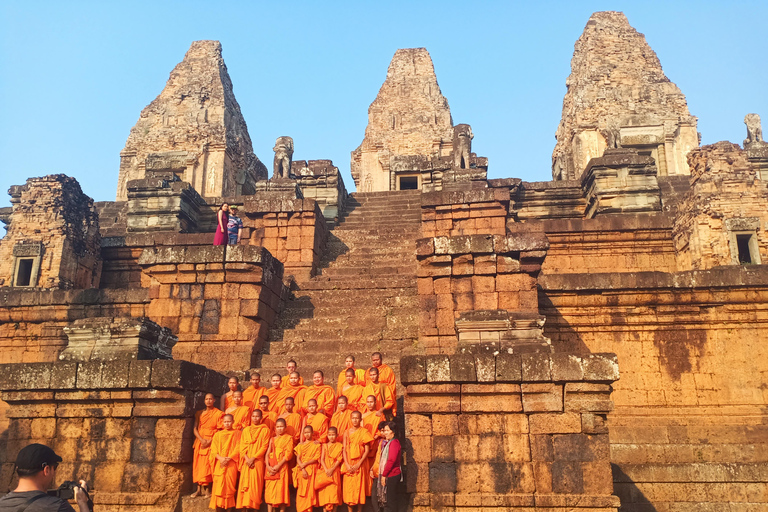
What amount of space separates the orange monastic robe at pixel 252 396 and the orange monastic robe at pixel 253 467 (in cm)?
63

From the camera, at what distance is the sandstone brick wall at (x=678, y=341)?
26.3ft

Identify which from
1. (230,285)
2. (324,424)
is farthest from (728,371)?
(230,285)

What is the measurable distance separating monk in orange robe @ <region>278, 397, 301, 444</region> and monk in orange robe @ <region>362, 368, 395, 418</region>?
0.69 m

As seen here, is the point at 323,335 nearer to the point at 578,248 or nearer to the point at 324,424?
the point at 324,424

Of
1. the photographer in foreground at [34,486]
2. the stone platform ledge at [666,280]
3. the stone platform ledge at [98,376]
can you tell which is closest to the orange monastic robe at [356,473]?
the stone platform ledge at [98,376]

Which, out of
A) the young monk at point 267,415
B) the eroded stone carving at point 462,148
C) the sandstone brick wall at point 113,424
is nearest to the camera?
the sandstone brick wall at point 113,424

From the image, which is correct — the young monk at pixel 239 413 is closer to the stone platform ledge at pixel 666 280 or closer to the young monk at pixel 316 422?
the young monk at pixel 316 422

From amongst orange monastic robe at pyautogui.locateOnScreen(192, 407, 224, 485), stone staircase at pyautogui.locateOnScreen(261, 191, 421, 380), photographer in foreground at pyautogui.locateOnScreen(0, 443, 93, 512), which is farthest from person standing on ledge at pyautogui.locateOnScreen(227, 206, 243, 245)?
photographer in foreground at pyautogui.locateOnScreen(0, 443, 93, 512)

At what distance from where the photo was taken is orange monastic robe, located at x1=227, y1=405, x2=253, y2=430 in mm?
6066

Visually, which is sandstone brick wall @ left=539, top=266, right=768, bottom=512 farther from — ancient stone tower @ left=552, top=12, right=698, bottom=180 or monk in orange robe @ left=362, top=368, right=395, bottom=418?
ancient stone tower @ left=552, top=12, right=698, bottom=180

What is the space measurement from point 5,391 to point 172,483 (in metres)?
2.01

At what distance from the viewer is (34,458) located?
122 inches

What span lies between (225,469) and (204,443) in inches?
14.4

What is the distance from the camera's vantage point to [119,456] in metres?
5.84
